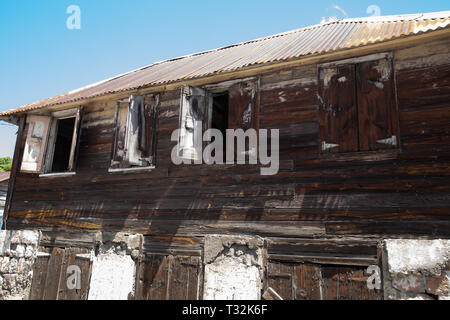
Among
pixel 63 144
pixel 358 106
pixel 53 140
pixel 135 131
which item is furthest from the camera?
pixel 63 144

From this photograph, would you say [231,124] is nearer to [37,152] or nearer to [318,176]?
[318,176]

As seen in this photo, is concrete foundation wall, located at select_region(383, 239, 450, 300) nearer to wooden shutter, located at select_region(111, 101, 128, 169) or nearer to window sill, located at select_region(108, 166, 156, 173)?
window sill, located at select_region(108, 166, 156, 173)

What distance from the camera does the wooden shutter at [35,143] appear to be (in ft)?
26.8

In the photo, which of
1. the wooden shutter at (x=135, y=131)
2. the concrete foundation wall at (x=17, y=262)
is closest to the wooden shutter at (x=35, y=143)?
the concrete foundation wall at (x=17, y=262)

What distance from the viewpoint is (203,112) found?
259 inches

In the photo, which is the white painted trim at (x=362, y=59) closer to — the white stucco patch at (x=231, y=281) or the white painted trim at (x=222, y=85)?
the white painted trim at (x=222, y=85)

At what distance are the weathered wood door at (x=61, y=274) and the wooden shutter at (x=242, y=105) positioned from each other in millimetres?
4238

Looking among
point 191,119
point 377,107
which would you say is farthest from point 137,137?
point 377,107

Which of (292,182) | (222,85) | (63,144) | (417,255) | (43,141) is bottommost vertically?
(417,255)

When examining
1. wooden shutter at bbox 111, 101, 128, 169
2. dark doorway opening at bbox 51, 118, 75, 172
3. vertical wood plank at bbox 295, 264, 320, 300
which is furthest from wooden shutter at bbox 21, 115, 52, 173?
vertical wood plank at bbox 295, 264, 320, 300

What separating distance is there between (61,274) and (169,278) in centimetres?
292

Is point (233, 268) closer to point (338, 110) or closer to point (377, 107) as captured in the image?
point (338, 110)

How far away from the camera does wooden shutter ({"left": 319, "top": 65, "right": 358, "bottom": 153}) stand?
17.5ft

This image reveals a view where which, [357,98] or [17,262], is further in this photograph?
[17,262]
